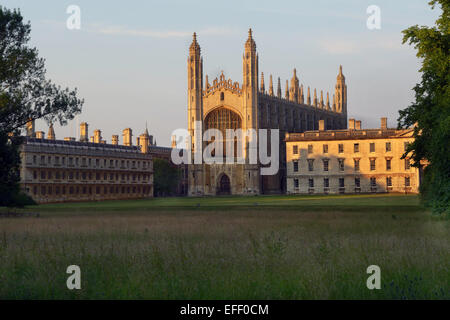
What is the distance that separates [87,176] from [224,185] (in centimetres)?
2352

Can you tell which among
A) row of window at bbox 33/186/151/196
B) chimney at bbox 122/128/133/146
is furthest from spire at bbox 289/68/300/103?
row of window at bbox 33/186/151/196

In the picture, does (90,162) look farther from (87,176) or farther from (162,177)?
(162,177)

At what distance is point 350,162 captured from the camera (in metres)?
98.0

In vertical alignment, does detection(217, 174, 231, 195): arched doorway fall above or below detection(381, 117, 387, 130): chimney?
below

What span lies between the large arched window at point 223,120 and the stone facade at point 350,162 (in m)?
13.5

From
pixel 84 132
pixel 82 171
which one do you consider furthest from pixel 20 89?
pixel 84 132

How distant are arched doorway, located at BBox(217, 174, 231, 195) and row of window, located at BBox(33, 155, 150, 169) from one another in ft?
44.9

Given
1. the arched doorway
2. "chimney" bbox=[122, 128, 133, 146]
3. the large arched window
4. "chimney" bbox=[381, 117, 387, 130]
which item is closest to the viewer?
"chimney" bbox=[381, 117, 387, 130]

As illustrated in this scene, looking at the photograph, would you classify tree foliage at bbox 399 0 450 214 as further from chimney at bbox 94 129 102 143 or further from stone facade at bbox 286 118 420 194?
chimney at bbox 94 129 102 143

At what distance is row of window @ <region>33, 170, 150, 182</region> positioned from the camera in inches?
3558

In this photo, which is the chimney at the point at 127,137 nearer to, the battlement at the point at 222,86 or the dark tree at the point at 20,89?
the battlement at the point at 222,86

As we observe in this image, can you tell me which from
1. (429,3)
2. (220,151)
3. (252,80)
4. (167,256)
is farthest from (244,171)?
(167,256)

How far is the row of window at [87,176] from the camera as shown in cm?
9038
